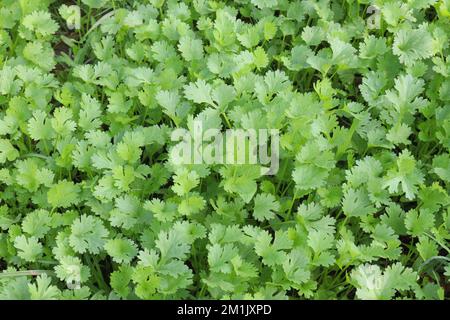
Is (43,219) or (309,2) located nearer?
(43,219)

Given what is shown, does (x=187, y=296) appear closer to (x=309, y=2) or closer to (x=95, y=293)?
(x=95, y=293)

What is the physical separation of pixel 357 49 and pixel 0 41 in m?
1.27

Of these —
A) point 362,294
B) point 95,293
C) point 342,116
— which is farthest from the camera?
point 342,116

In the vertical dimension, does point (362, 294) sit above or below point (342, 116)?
below

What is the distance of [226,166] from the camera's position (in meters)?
1.99

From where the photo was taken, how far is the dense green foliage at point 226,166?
1.86 meters

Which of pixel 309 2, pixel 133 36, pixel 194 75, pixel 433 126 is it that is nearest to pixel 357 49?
pixel 309 2

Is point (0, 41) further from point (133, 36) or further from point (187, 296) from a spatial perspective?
point (187, 296)

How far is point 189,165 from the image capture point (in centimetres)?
201

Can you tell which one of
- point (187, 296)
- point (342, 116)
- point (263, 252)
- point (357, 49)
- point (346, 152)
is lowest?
point (187, 296)

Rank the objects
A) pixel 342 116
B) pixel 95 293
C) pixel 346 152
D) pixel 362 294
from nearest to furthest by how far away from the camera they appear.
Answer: pixel 362 294 → pixel 95 293 → pixel 346 152 → pixel 342 116

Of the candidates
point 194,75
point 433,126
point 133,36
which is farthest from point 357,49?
point 133,36

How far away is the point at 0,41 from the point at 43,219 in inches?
31.6

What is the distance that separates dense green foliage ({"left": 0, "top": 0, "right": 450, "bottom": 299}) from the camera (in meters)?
1.86
